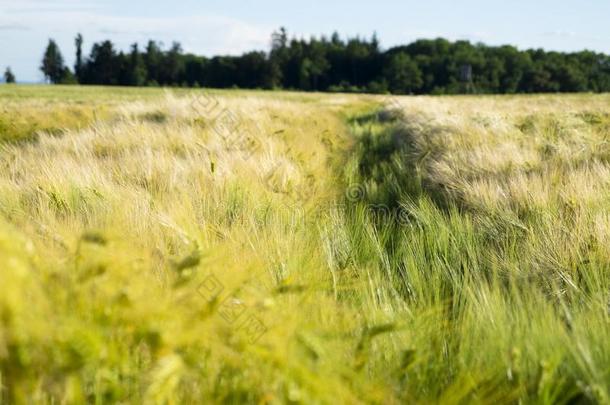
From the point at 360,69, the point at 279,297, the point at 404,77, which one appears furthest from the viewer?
the point at 360,69

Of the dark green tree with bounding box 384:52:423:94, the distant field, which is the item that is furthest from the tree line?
the distant field

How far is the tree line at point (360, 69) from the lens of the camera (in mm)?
63500

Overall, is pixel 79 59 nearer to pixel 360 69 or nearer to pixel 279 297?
pixel 360 69

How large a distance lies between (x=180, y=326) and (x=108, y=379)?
0.15 m

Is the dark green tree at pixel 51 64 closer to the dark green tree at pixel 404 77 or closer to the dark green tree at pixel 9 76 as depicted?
the dark green tree at pixel 9 76

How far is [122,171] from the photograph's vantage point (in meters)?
2.63

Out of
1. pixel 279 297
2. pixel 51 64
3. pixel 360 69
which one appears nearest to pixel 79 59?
pixel 51 64

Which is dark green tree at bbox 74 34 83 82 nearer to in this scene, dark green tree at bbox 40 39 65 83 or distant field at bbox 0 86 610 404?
dark green tree at bbox 40 39 65 83

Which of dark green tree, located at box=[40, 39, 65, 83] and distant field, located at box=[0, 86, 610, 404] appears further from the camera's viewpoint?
dark green tree, located at box=[40, 39, 65, 83]

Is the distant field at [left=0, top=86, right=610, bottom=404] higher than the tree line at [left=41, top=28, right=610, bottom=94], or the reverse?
the tree line at [left=41, top=28, right=610, bottom=94]

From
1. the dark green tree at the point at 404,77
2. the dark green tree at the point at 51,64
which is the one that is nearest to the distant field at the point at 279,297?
the dark green tree at the point at 404,77

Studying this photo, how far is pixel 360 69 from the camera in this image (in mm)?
75688

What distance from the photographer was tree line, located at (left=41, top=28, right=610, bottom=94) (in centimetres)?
6350

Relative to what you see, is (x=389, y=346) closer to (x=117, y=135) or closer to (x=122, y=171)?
(x=122, y=171)
